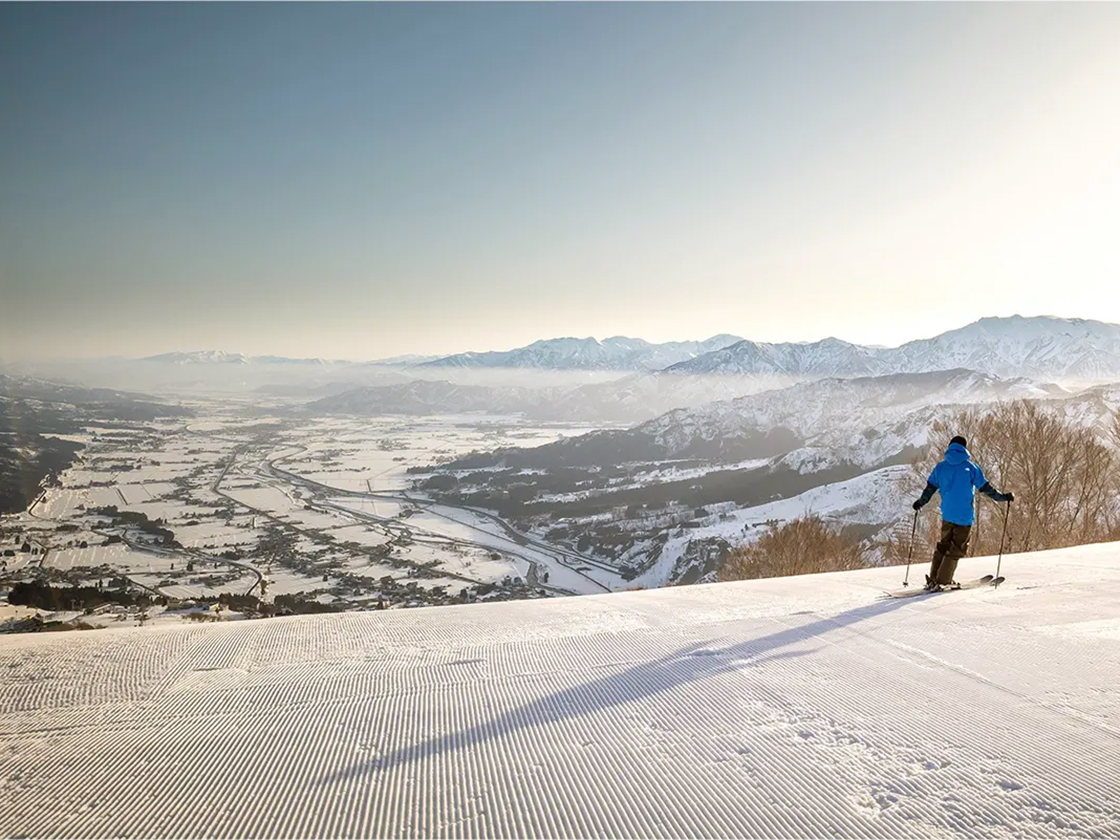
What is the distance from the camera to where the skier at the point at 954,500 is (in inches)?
296

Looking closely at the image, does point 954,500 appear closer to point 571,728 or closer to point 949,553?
point 949,553

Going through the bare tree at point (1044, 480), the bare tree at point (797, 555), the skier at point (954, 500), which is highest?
the skier at point (954, 500)

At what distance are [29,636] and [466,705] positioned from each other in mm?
4752

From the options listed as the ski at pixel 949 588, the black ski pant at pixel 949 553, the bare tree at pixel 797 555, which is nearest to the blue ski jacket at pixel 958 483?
the black ski pant at pixel 949 553

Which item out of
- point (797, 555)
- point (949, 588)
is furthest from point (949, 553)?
point (797, 555)

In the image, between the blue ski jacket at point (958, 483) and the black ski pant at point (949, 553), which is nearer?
the black ski pant at point (949, 553)

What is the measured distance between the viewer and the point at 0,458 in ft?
240

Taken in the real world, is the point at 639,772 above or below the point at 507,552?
above

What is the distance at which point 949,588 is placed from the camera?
286 inches

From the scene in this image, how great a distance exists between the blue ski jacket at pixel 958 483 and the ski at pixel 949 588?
31.1 inches

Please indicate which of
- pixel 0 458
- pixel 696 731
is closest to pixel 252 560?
pixel 0 458

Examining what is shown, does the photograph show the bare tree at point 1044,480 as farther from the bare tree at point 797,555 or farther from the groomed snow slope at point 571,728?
the groomed snow slope at point 571,728

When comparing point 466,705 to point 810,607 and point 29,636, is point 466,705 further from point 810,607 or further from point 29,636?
point 29,636

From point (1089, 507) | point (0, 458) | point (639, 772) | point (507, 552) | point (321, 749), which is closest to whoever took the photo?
point (639, 772)
